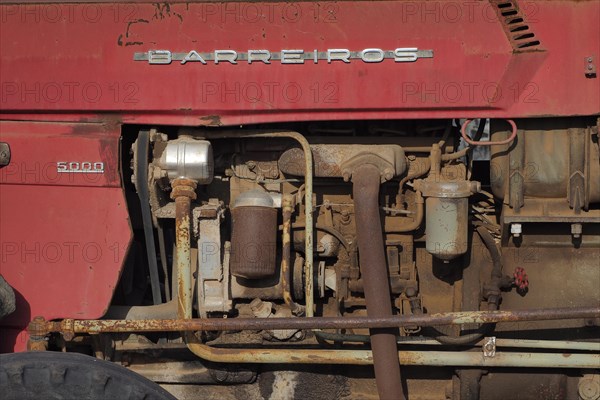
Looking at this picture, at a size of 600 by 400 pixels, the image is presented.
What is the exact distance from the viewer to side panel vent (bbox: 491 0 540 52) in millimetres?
3307

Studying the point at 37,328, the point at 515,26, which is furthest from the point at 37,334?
the point at 515,26

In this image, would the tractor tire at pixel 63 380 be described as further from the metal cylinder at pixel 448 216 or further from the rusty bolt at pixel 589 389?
the rusty bolt at pixel 589 389

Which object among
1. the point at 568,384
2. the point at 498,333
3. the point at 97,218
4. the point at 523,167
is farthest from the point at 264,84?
the point at 568,384

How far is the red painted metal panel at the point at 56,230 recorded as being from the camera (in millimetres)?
3402

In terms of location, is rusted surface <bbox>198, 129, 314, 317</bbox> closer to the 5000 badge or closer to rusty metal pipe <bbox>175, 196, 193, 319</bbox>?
rusty metal pipe <bbox>175, 196, 193, 319</bbox>

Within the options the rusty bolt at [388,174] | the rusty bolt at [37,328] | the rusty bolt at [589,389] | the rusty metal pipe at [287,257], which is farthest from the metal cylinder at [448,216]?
the rusty bolt at [37,328]

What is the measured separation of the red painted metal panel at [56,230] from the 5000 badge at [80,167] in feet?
0.06

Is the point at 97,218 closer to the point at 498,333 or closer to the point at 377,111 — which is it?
the point at 377,111

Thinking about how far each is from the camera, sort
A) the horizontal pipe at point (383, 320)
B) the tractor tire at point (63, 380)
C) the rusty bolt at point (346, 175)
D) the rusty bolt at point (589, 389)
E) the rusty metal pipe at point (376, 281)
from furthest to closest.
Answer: the rusty bolt at point (589, 389), the rusty bolt at point (346, 175), the rusty metal pipe at point (376, 281), the horizontal pipe at point (383, 320), the tractor tire at point (63, 380)

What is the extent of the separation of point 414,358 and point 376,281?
0.38 meters

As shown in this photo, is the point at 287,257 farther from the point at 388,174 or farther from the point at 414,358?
the point at 414,358

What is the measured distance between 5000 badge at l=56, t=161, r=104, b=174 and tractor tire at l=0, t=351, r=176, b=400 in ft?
2.61

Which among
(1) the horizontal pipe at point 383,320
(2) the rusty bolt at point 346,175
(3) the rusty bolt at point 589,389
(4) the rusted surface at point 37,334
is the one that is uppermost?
(2) the rusty bolt at point 346,175

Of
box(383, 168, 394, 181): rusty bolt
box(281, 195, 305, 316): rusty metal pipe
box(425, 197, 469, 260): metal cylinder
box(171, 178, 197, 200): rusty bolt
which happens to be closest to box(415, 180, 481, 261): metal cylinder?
box(425, 197, 469, 260): metal cylinder
